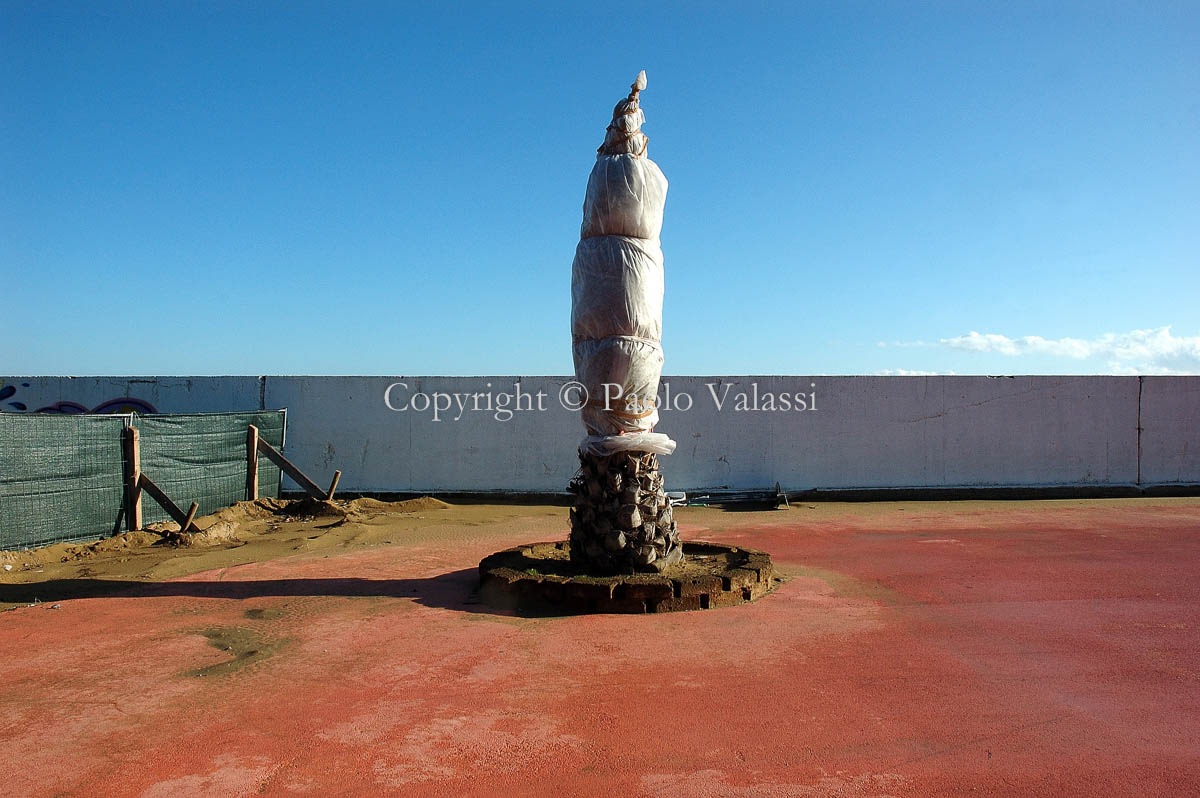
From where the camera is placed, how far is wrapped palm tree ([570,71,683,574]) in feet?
22.5

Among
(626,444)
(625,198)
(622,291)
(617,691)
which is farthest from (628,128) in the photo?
(617,691)

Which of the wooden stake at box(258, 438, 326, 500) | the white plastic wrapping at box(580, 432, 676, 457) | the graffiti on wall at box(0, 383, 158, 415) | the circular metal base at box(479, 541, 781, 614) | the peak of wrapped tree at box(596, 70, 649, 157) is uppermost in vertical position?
the peak of wrapped tree at box(596, 70, 649, 157)

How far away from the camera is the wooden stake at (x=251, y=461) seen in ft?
40.6

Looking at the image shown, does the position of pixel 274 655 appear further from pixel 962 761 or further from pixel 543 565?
pixel 962 761

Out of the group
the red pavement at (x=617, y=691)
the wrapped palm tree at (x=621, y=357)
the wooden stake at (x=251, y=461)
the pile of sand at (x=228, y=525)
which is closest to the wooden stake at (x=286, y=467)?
the wooden stake at (x=251, y=461)

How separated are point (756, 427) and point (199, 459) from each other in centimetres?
914

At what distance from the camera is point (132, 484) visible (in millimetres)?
9844

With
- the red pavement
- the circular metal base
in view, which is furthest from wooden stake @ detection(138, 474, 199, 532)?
the circular metal base

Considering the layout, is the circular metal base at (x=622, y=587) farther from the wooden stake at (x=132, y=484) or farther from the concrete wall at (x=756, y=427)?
the concrete wall at (x=756, y=427)

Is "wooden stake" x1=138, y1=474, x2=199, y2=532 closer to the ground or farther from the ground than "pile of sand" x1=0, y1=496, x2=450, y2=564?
farther from the ground

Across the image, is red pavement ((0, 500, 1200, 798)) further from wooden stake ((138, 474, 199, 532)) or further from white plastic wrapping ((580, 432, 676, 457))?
wooden stake ((138, 474, 199, 532))

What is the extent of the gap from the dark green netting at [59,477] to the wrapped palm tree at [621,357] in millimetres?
6079

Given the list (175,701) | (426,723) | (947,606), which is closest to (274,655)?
(175,701)

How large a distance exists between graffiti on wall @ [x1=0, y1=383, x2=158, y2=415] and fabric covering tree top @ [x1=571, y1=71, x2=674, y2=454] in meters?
10.9
